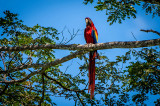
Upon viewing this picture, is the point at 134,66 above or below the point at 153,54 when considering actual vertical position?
below

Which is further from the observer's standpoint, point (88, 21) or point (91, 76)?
point (88, 21)

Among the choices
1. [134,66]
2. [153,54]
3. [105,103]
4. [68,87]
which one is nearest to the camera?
[134,66]

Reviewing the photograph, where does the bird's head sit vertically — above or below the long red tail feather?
above

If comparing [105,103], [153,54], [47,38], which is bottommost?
[105,103]

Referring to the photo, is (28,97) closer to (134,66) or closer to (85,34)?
(85,34)

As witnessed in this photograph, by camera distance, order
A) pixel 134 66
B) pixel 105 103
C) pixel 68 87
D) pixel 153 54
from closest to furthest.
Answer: pixel 134 66, pixel 153 54, pixel 105 103, pixel 68 87

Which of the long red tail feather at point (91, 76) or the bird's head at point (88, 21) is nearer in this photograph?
the long red tail feather at point (91, 76)

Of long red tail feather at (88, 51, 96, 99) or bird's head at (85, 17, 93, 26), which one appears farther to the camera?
bird's head at (85, 17, 93, 26)

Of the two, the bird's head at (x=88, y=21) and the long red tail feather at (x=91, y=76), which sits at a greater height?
the bird's head at (x=88, y=21)

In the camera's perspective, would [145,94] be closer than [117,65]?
Yes

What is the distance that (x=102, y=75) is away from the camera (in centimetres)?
434

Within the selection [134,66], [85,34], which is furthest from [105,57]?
[134,66]

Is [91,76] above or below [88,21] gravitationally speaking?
below

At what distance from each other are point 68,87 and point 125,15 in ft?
7.71
